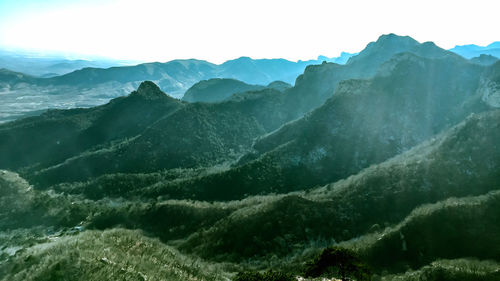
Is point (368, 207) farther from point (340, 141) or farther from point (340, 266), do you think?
point (340, 141)

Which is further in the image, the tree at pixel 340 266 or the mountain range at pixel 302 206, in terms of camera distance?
the mountain range at pixel 302 206

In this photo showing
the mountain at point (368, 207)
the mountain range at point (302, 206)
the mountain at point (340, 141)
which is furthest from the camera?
the mountain at point (340, 141)

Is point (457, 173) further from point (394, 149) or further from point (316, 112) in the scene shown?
point (316, 112)

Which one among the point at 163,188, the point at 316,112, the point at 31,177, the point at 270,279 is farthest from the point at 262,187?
the point at 31,177

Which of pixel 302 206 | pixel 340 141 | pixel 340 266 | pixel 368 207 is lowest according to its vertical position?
pixel 302 206

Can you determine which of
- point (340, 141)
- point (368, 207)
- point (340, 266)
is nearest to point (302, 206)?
point (368, 207)

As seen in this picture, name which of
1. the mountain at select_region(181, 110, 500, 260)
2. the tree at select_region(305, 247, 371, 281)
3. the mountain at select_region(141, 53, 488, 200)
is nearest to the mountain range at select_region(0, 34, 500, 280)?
the mountain at select_region(181, 110, 500, 260)

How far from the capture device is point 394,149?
170 metres

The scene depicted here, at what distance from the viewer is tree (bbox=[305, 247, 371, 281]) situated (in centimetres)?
3956

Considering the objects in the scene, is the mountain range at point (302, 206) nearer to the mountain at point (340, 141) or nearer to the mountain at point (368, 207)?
the mountain at point (368, 207)

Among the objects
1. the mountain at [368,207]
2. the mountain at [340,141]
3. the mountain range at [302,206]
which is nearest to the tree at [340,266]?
the mountain range at [302,206]

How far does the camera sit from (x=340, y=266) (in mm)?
39969

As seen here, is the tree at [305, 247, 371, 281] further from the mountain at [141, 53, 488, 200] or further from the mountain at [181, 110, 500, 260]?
the mountain at [141, 53, 488, 200]

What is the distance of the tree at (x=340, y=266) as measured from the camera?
39.6 meters
